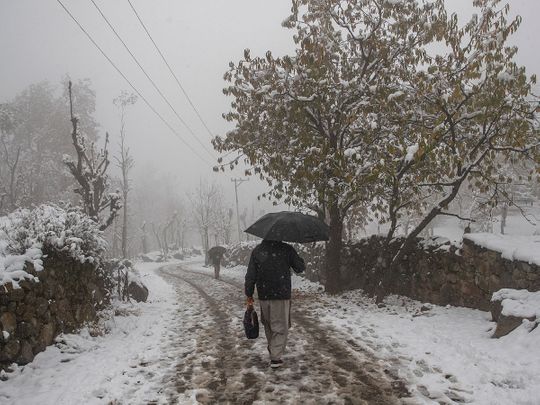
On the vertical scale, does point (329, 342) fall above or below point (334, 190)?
below

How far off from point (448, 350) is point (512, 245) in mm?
3073

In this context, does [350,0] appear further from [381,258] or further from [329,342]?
[329,342]

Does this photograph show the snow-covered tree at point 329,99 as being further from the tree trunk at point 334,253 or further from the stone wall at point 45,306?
the stone wall at point 45,306

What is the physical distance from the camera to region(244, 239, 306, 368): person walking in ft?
19.8

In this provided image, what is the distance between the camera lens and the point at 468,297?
28.8 ft

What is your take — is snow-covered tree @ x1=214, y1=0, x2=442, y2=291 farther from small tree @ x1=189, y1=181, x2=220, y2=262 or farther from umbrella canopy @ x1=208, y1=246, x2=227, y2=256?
small tree @ x1=189, y1=181, x2=220, y2=262

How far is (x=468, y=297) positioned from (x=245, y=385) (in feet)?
19.4

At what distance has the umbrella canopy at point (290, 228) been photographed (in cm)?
591

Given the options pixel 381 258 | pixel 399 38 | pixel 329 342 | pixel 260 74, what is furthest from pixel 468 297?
pixel 260 74

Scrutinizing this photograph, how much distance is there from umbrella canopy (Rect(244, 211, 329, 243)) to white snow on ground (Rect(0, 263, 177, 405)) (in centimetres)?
261

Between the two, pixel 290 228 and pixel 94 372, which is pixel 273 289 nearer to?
pixel 290 228

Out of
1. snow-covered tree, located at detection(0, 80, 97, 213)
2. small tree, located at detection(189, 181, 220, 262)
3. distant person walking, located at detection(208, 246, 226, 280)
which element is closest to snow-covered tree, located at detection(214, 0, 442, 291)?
distant person walking, located at detection(208, 246, 226, 280)

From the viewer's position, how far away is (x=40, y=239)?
734 centimetres

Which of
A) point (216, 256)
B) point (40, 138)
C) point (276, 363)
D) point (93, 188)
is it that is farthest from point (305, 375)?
point (40, 138)
